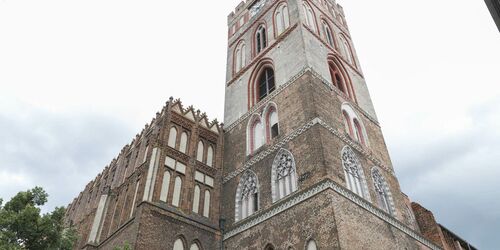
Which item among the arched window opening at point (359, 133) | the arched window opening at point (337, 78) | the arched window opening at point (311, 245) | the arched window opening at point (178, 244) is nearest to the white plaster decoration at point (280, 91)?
the arched window opening at point (359, 133)

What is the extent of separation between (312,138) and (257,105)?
5225mm

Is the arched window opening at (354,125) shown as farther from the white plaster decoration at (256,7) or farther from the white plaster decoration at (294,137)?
the white plaster decoration at (256,7)

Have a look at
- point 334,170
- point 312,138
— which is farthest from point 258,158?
point 334,170

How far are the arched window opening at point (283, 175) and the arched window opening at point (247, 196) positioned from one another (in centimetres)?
110

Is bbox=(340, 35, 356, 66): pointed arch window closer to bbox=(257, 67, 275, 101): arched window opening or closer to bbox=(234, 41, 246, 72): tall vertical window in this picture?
bbox=(257, 67, 275, 101): arched window opening

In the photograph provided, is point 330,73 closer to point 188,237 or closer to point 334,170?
point 334,170

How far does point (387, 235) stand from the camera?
13.1 metres

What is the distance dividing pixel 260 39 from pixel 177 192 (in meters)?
11.4

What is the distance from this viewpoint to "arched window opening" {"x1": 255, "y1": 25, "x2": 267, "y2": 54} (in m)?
21.8

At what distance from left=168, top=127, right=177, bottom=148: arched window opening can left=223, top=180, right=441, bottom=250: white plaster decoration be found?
450cm

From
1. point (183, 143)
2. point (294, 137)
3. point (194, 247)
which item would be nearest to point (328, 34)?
point (294, 137)

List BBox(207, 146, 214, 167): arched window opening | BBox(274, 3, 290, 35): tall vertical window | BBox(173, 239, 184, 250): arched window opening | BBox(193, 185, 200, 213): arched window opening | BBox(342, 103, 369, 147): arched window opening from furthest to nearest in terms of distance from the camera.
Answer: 1. BBox(274, 3, 290, 35): tall vertical window
2. BBox(207, 146, 214, 167): arched window opening
3. BBox(342, 103, 369, 147): arched window opening
4. BBox(193, 185, 200, 213): arched window opening
5. BBox(173, 239, 184, 250): arched window opening

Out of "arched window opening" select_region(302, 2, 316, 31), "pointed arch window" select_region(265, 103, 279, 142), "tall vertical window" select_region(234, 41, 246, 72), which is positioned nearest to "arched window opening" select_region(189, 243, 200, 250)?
"pointed arch window" select_region(265, 103, 279, 142)

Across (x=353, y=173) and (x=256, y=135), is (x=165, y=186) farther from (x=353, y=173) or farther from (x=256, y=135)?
(x=353, y=173)
